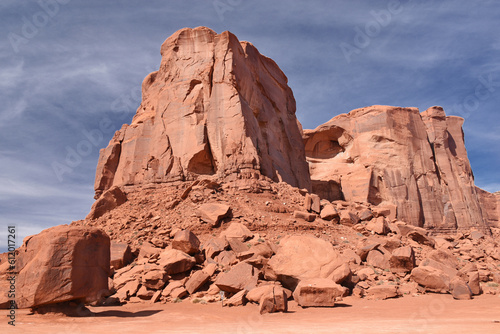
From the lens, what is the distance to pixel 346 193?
44.2 metres

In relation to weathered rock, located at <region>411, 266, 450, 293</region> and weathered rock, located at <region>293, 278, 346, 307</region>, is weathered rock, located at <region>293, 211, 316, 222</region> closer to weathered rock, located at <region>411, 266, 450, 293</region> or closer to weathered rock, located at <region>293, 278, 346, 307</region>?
weathered rock, located at <region>411, 266, 450, 293</region>

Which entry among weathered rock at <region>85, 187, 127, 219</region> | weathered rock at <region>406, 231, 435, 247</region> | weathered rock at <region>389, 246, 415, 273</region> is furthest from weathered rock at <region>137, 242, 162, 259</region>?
weathered rock at <region>406, 231, 435, 247</region>

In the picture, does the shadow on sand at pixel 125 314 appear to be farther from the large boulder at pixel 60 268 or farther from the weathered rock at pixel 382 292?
the weathered rock at pixel 382 292

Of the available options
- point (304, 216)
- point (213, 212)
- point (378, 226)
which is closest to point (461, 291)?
point (378, 226)

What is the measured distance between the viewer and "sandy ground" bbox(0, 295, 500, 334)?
6.99m

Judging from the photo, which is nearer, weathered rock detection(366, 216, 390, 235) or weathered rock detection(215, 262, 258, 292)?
weathered rock detection(215, 262, 258, 292)

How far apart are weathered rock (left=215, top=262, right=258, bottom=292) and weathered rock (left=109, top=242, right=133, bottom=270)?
5.49 meters

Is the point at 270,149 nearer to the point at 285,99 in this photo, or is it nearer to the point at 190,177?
the point at 190,177

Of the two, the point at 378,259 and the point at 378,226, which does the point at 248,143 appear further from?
the point at 378,259

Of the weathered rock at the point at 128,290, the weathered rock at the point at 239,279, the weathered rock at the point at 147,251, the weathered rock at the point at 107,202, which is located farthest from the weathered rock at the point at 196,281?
the weathered rock at the point at 107,202

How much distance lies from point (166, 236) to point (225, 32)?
1574 cm

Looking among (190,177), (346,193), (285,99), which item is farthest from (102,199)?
(346,193)

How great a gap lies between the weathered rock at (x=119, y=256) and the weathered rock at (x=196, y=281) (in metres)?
3.94

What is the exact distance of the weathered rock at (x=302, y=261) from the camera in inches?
471
